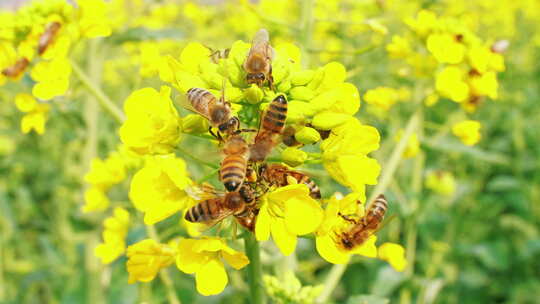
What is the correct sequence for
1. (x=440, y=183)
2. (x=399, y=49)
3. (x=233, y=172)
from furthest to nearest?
(x=440, y=183) → (x=399, y=49) → (x=233, y=172)

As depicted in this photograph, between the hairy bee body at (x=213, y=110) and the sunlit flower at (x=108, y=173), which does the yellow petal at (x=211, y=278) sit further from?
the sunlit flower at (x=108, y=173)

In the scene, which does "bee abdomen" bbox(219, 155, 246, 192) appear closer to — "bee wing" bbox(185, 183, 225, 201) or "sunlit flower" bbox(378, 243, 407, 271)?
"bee wing" bbox(185, 183, 225, 201)

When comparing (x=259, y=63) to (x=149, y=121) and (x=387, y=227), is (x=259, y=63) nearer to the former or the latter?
(x=149, y=121)

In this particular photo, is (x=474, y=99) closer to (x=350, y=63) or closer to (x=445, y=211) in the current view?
(x=350, y=63)

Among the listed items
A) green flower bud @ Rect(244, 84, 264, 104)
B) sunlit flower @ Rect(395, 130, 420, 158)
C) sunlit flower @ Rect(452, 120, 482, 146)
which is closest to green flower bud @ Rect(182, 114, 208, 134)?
green flower bud @ Rect(244, 84, 264, 104)

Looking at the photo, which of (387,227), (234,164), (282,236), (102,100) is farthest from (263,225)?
(387,227)

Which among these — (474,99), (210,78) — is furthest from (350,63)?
(210,78)

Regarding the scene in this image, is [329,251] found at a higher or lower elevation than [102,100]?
higher

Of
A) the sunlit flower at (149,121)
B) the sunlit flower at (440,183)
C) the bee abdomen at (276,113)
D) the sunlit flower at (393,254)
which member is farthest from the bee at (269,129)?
the sunlit flower at (440,183)
